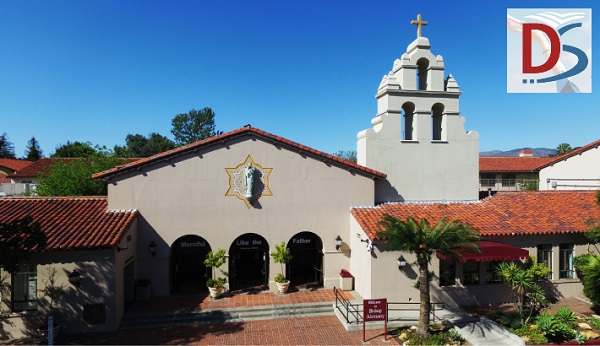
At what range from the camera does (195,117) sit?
A: 9012 cm

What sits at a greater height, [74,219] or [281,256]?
[74,219]

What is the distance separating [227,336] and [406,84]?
16421 mm

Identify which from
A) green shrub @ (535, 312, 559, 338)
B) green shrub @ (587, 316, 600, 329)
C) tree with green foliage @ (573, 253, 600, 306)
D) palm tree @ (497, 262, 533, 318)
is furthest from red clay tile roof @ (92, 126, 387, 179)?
green shrub @ (587, 316, 600, 329)

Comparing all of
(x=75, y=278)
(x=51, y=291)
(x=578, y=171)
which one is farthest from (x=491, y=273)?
(x=578, y=171)

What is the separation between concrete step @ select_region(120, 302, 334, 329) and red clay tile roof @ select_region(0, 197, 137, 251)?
3.92 m

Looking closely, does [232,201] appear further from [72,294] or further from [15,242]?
[15,242]

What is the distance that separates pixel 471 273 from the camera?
1859cm

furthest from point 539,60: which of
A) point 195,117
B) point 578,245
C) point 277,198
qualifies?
point 195,117

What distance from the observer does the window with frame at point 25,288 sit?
15.3 m

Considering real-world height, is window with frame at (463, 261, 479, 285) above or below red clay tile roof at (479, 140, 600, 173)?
below

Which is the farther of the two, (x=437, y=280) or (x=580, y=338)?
(x=437, y=280)

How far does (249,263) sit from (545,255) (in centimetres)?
1635

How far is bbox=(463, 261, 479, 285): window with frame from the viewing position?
18.5 metres

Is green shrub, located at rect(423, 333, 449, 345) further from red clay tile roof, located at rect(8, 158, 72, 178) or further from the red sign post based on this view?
red clay tile roof, located at rect(8, 158, 72, 178)
